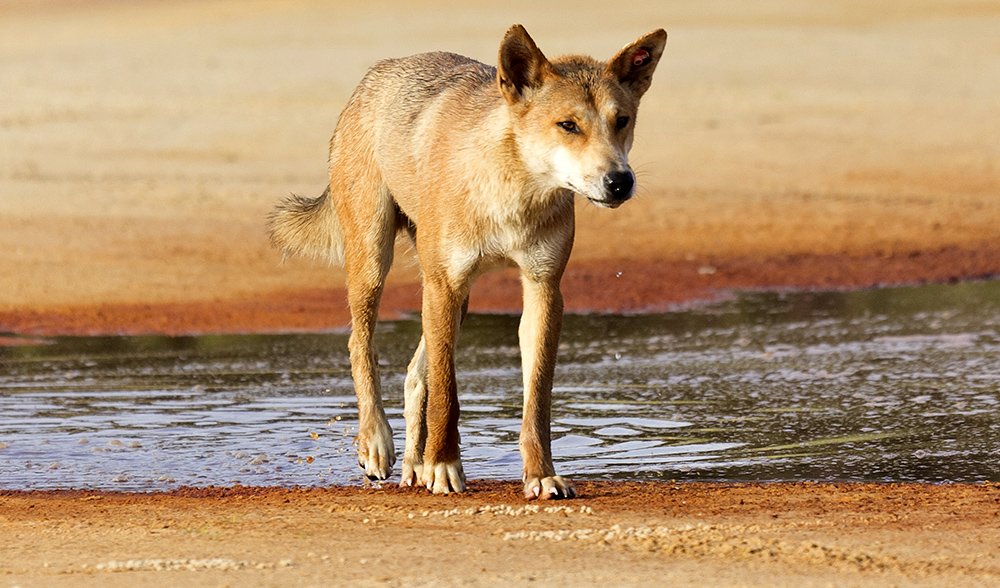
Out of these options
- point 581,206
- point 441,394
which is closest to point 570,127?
point 441,394

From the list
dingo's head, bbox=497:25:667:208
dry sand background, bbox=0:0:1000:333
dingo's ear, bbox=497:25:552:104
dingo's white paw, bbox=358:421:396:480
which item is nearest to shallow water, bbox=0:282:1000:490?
dingo's white paw, bbox=358:421:396:480

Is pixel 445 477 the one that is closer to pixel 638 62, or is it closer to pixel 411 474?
pixel 411 474

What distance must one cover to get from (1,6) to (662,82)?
20481 millimetres

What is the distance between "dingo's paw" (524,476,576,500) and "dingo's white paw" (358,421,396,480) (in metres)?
0.98

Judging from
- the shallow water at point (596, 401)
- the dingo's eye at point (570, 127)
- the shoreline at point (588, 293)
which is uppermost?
the dingo's eye at point (570, 127)

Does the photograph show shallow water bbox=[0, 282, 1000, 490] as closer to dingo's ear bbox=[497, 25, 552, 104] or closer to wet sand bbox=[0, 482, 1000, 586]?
wet sand bbox=[0, 482, 1000, 586]

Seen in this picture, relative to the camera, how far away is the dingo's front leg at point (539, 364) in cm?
654

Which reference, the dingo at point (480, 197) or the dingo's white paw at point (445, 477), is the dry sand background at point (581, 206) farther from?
the dingo's white paw at point (445, 477)

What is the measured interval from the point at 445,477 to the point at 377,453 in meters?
0.70

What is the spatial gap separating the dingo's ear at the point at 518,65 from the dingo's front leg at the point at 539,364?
28.5 inches

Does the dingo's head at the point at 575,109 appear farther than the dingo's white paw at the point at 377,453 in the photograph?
No

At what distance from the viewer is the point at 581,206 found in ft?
51.4

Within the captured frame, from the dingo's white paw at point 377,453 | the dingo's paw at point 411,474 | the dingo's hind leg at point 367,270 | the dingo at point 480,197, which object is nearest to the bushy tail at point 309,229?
the dingo's hind leg at point 367,270

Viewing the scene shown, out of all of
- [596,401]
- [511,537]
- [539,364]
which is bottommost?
[511,537]
